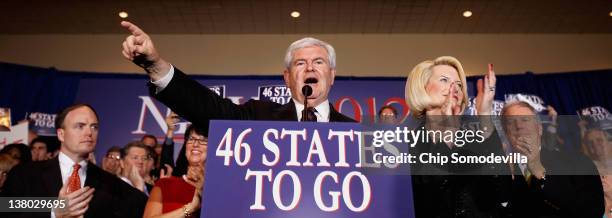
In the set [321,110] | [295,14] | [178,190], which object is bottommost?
[178,190]

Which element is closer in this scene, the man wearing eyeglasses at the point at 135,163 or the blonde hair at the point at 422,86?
the blonde hair at the point at 422,86

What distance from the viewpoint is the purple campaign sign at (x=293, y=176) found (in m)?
1.05

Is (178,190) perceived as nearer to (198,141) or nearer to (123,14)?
(198,141)

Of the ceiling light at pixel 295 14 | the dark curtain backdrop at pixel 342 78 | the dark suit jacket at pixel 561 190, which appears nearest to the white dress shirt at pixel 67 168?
the dark suit jacket at pixel 561 190

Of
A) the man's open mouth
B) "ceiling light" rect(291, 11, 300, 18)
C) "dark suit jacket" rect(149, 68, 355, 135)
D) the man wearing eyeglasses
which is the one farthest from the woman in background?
"ceiling light" rect(291, 11, 300, 18)

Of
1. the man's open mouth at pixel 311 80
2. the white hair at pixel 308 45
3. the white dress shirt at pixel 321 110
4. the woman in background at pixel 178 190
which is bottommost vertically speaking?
the woman in background at pixel 178 190

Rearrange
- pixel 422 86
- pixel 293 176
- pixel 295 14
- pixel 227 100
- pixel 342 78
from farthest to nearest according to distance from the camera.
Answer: pixel 295 14 < pixel 342 78 < pixel 227 100 < pixel 422 86 < pixel 293 176

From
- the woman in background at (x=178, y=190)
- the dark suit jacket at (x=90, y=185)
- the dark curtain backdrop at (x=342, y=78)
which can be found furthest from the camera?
the dark curtain backdrop at (x=342, y=78)

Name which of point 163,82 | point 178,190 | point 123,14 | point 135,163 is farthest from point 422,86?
point 123,14

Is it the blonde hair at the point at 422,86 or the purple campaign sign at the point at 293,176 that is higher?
the blonde hair at the point at 422,86

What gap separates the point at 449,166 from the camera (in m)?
1.22

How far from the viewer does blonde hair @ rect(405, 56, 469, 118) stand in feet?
4.50

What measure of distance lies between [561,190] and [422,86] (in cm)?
58

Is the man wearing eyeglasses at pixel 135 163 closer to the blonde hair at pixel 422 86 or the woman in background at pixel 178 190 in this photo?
the woman in background at pixel 178 190
